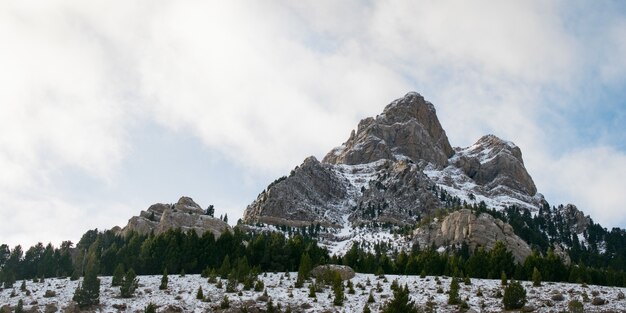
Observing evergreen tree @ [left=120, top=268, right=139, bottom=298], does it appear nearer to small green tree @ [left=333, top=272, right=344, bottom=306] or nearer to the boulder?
small green tree @ [left=333, top=272, right=344, bottom=306]

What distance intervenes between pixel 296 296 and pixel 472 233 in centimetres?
8893

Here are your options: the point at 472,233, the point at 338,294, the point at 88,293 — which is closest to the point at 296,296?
the point at 338,294

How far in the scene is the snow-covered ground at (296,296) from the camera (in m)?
46.2

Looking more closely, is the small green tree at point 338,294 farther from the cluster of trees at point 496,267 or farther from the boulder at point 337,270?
the cluster of trees at point 496,267

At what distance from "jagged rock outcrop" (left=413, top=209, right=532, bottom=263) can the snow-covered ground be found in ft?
235

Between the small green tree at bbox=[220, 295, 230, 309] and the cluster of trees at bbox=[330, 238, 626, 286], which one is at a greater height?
the cluster of trees at bbox=[330, 238, 626, 286]

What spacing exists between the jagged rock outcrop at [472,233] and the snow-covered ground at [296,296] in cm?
7171

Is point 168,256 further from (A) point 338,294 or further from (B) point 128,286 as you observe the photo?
(A) point 338,294

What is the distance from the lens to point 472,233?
129 m

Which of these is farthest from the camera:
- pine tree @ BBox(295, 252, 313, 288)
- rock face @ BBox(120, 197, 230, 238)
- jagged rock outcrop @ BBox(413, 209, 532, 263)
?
jagged rock outcrop @ BBox(413, 209, 532, 263)

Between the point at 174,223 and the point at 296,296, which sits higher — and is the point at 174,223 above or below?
above

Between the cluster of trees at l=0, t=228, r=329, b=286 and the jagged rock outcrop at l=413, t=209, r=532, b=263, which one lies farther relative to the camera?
the jagged rock outcrop at l=413, t=209, r=532, b=263

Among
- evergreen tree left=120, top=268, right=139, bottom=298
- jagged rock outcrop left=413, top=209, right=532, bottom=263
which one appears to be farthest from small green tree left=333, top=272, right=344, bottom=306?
jagged rock outcrop left=413, top=209, right=532, bottom=263

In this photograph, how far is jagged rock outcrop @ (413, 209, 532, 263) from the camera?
125688 millimetres
